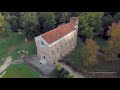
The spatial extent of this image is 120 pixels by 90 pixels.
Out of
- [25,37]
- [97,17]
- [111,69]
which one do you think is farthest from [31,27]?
[111,69]

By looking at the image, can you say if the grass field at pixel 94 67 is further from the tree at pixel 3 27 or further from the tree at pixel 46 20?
the tree at pixel 3 27

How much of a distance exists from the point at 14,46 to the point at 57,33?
3696mm

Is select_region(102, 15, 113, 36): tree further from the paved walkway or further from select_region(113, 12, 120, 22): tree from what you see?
the paved walkway

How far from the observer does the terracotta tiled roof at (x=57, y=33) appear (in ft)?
49.0

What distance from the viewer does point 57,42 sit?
15234 mm

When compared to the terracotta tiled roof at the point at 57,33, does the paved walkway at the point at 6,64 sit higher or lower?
lower

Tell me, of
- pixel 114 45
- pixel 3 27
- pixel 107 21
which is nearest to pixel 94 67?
pixel 114 45

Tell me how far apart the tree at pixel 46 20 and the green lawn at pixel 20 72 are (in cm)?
371

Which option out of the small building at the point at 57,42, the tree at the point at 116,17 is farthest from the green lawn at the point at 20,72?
the tree at the point at 116,17

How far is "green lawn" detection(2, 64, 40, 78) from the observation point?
47.8ft

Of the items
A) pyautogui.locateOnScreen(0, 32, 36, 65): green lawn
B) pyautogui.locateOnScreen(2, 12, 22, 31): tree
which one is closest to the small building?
pyautogui.locateOnScreen(0, 32, 36, 65): green lawn

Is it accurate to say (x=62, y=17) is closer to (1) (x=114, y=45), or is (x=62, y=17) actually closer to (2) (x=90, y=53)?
(2) (x=90, y=53)

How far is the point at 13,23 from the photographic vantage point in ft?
64.0
